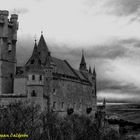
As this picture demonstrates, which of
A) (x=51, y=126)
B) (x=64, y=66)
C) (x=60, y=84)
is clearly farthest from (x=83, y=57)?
(x=51, y=126)

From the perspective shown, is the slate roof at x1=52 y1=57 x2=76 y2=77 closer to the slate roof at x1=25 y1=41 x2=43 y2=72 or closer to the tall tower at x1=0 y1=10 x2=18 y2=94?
the tall tower at x1=0 y1=10 x2=18 y2=94

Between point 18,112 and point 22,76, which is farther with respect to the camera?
point 22,76

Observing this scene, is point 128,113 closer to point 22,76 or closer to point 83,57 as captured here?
point 83,57

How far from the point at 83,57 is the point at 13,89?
35.3m

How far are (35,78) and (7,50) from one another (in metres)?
12.1

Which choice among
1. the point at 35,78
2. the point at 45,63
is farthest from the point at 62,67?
the point at 35,78

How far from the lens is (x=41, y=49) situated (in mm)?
99000

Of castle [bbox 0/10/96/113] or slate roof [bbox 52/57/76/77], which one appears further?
slate roof [bbox 52/57/76/77]

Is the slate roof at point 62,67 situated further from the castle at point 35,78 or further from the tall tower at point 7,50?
the tall tower at point 7,50

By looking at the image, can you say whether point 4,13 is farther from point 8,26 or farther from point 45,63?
point 45,63

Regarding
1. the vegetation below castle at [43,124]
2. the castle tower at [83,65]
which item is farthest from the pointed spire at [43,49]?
the castle tower at [83,65]

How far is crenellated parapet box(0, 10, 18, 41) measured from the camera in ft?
310

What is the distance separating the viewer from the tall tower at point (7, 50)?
3706 inches

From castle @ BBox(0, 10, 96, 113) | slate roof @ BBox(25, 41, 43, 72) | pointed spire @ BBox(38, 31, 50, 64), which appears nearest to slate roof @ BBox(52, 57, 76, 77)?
castle @ BBox(0, 10, 96, 113)
